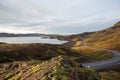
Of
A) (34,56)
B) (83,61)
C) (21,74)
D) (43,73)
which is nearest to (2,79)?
(21,74)

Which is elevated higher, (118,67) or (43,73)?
(43,73)

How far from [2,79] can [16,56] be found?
4486 cm

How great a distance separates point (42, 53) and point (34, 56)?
478cm

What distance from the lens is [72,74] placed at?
54.5ft

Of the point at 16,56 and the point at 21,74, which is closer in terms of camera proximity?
the point at 21,74

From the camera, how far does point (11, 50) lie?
68.0 metres

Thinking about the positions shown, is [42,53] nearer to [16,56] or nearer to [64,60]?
[16,56]

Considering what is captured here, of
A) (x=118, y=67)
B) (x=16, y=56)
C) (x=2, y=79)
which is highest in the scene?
(x=2, y=79)

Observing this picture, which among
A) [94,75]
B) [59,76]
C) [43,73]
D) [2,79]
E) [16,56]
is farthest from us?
[16,56]

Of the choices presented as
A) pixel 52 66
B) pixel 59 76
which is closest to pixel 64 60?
pixel 52 66

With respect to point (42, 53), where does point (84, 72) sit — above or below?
above

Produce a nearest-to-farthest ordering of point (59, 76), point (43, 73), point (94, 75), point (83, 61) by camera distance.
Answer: point (59, 76)
point (43, 73)
point (94, 75)
point (83, 61)

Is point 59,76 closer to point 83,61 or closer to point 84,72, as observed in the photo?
point 84,72

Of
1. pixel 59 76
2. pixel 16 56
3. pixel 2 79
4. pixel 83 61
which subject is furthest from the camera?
pixel 83 61
